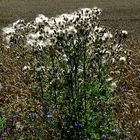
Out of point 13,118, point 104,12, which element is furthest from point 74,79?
point 104,12

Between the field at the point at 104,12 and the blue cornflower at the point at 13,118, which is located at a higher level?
the field at the point at 104,12

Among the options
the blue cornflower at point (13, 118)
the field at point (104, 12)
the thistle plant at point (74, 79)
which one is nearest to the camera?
the thistle plant at point (74, 79)

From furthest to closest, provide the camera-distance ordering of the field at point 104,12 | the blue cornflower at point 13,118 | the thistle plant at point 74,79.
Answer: the field at point 104,12 < the blue cornflower at point 13,118 < the thistle plant at point 74,79

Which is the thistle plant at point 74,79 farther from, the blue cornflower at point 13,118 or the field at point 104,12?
the field at point 104,12

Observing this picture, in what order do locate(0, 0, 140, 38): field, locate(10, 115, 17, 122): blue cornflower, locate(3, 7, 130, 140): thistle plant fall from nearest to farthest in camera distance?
1. locate(3, 7, 130, 140): thistle plant
2. locate(10, 115, 17, 122): blue cornflower
3. locate(0, 0, 140, 38): field

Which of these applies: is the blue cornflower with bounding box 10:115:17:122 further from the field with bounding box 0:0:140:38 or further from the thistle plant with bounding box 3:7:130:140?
the field with bounding box 0:0:140:38

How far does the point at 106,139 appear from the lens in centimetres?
793

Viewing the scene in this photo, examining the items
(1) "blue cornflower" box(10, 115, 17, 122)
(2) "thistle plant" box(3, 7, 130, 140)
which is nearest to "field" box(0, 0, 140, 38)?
(2) "thistle plant" box(3, 7, 130, 140)

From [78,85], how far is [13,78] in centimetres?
330

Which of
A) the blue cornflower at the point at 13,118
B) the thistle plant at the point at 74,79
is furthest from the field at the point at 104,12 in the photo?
the blue cornflower at the point at 13,118

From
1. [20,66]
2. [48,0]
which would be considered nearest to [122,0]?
[48,0]

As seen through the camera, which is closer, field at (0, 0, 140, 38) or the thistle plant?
the thistle plant

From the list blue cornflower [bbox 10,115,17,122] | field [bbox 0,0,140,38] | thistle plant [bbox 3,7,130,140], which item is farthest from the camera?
field [bbox 0,0,140,38]

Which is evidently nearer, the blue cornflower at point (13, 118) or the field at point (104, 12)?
the blue cornflower at point (13, 118)
